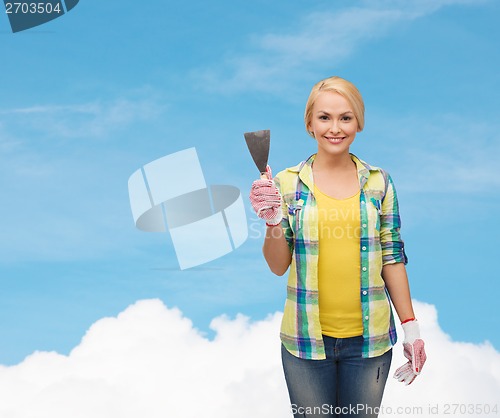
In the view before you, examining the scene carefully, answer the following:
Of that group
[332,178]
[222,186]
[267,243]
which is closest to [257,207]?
[267,243]

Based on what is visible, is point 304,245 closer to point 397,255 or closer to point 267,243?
point 267,243

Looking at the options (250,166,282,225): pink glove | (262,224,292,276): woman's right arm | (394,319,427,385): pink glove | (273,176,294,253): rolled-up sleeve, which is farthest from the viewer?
(394,319,427,385): pink glove

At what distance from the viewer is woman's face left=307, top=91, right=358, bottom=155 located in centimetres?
371

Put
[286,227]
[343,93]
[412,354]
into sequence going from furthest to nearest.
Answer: [412,354] < [286,227] < [343,93]

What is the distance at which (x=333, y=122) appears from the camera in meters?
3.73

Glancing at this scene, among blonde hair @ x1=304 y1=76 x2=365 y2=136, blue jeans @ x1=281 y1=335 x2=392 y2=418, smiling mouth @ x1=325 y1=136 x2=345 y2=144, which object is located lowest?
blue jeans @ x1=281 y1=335 x2=392 y2=418

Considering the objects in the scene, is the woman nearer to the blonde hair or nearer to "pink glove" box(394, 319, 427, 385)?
the blonde hair

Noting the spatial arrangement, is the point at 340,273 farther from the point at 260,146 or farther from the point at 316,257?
the point at 260,146

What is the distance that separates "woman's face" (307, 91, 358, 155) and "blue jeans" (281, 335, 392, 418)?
3.51 ft

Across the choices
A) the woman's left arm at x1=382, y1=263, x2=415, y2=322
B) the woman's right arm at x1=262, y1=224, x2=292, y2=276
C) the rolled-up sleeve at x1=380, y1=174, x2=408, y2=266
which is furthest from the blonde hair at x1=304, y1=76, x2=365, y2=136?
the woman's left arm at x1=382, y1=263, x2=415, y2=322

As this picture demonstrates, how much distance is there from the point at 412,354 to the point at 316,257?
0.85 meters

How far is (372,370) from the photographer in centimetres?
377

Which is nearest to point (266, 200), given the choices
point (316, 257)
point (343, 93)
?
point (316, 257)

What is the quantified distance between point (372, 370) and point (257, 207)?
113 centimetres
